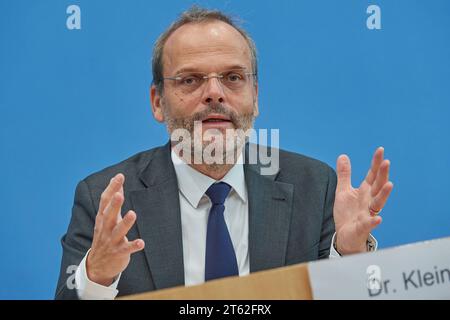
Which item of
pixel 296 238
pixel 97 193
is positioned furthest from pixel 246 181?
pixel 97 193

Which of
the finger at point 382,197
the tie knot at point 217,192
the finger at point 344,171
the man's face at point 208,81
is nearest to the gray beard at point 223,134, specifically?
the man's face at point 208,81

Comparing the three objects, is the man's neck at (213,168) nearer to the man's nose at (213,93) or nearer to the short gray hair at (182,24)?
the man's nose at (213,93)

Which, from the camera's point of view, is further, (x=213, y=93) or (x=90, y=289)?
(x=213, y=93)

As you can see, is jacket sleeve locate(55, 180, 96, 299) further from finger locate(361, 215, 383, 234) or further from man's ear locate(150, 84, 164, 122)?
finger locate(361, 215, 383, 234)

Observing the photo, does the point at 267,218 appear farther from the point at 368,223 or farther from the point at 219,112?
the point at 368,223

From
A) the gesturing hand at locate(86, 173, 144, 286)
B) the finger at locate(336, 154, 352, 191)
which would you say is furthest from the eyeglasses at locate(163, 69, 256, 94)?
the gesturing hand at locate(86, 173, 144, 286)

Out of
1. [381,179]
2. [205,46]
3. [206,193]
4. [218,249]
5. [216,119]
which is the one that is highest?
[205,46]

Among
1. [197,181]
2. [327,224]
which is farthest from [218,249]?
[327,224]

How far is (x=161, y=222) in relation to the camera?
1.61 m

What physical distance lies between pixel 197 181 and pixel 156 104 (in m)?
0.42
